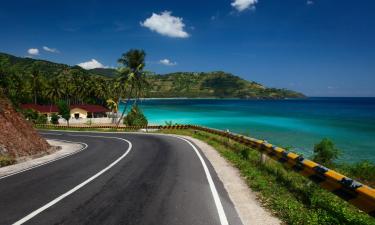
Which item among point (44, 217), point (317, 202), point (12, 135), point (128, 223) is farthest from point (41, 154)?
point (317, 202)

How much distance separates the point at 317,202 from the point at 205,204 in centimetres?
285

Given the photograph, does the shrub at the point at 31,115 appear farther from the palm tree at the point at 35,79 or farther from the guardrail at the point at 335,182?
the guardrail at the point at 335,182

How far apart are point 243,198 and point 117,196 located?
11.5 feet

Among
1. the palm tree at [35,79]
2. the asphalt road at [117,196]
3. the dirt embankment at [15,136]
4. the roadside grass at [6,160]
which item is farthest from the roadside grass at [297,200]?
the palm tree at [35,79]

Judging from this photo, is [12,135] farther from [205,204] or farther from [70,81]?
[70,81]

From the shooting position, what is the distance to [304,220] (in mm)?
6961

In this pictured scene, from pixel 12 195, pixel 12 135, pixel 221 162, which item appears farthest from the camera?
pixel 12 135

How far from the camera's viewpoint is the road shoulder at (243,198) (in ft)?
23.8

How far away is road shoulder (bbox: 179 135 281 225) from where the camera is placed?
7.27 metres

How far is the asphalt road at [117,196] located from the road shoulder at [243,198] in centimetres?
22

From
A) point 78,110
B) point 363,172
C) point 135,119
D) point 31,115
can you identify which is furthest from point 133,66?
point 363,172

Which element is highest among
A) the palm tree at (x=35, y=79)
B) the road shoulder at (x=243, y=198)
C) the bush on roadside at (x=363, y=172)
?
the palm tree at (x=35, y=79)

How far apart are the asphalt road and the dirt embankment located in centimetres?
477

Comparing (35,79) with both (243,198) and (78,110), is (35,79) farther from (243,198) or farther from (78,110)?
(243,198)
